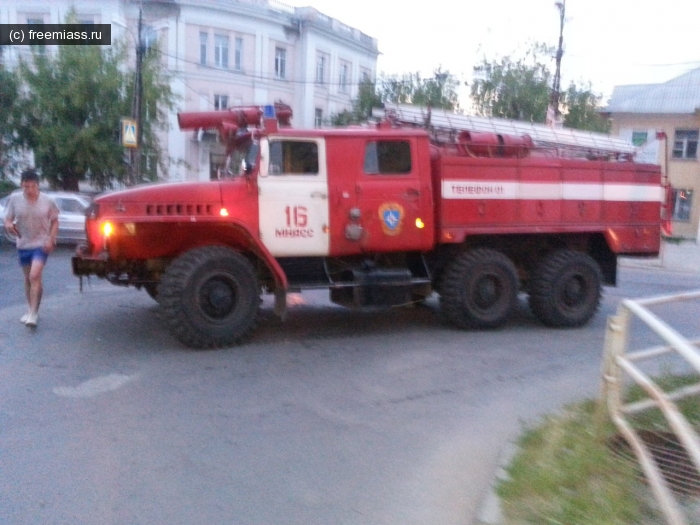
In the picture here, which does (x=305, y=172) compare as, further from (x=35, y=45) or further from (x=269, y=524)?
(x=35, y=45)

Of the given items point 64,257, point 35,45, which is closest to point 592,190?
point 64,257

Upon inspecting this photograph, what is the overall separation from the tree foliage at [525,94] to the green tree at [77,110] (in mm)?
13189

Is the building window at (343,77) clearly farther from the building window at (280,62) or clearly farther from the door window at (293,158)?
the door window at (293,158)

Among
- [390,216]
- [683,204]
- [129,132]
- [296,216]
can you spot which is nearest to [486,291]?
[390,216]

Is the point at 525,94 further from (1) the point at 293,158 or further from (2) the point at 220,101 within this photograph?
(1) the point at 293,158

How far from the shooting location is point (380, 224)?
8.69 meters

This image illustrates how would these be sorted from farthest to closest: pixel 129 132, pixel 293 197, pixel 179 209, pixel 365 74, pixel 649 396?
1. pixel 365 74
2. pixel 129 132
3. pixel 293 197
4. pixel 179 209
5. pixel 649 396

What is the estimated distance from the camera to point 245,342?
8.37 metres

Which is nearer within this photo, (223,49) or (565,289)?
(565,289)

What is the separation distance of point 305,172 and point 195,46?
25.3 meters

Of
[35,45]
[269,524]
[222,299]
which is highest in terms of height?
[35,45]

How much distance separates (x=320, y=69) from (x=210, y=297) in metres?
29.0

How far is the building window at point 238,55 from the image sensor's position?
3253 cm

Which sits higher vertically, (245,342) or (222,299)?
(222,299)
